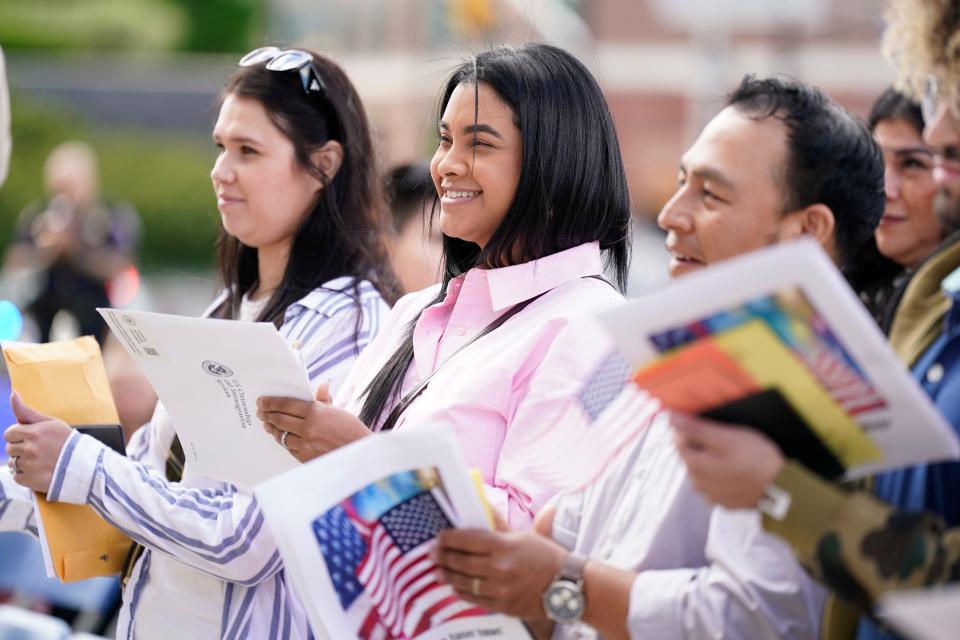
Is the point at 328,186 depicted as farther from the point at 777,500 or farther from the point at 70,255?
the point at 70,255

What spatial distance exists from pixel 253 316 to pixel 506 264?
2.78 ft

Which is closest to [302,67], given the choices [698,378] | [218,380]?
[218,380]

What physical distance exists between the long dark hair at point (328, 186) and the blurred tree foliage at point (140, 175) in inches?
707

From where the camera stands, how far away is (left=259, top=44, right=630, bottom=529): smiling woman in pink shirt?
2.25m

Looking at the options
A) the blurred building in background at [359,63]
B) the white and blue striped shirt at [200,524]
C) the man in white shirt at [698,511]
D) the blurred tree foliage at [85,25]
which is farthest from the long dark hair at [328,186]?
the blurred tree foliage at [85,25]

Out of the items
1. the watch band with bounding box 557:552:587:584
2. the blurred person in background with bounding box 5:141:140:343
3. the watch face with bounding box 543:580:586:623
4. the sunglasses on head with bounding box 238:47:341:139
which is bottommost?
the blurred person in background with bounding box 5:141:140:343

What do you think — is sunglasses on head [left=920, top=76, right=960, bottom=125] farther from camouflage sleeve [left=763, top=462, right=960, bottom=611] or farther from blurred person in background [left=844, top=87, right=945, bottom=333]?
blurred person in background [left=844, top=87, right=945, bottom=333]

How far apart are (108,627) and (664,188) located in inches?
954

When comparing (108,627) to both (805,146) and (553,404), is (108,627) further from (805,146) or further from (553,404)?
(805,146)

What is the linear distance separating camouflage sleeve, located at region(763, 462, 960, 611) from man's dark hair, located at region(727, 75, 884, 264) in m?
0.61

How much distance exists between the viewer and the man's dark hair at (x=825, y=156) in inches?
81.2

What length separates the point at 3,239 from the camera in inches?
816

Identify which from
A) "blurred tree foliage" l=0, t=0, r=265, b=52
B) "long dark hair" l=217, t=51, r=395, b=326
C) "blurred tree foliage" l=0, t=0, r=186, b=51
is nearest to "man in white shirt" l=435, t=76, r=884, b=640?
"long dark hair" l=217, t=51, r=395, b=326

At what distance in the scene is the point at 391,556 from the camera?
6.08ft
